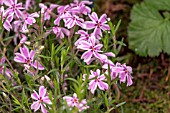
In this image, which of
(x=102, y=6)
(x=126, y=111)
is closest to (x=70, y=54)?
(x=126, y=111)

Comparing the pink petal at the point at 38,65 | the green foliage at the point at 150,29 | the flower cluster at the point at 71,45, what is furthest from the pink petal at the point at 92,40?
the green foliage at the point at 150,29

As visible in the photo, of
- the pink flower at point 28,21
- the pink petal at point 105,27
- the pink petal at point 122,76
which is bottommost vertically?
the pink petal at point 122,76

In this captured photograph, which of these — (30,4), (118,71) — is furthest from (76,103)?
(30,4)

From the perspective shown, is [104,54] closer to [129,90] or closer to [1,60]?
[1,60]

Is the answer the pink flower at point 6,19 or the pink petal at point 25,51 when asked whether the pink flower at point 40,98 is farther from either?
the pink flower at point 6,19

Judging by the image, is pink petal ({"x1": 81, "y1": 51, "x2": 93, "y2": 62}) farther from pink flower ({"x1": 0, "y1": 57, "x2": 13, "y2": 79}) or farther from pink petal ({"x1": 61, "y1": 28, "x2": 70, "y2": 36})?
pink flower ({"x1": 0, "y1": 57, "x2": 13, "y2": 79})

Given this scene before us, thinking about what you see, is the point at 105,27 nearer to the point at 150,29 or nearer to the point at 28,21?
the point at 28,21

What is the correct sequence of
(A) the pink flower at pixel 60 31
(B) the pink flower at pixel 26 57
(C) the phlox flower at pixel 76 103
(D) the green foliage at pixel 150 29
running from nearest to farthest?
(C) the phlox flower at pixel 76 103
(B) the pink flower at pixel 26 57
(A) the pink flower at pixel 60 31
(D) the green foliage at pixel 150 29
